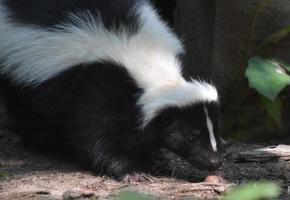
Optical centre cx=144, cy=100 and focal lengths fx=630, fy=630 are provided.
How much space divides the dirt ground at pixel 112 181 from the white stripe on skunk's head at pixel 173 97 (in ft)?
1.83

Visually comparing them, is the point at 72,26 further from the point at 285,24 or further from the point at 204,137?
the point at 285,24

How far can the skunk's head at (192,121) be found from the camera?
4754 mm

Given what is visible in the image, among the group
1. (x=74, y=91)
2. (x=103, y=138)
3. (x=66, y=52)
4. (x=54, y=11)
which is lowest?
(x=103, y=138)

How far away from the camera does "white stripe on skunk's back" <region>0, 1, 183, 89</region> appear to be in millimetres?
4980

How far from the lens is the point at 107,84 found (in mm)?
4953

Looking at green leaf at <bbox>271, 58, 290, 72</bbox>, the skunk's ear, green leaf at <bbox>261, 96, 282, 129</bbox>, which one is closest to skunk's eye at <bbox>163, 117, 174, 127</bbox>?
green leaf at <bbox>261, 96, 282, 129</bbox>

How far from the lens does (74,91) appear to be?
16.6 ft

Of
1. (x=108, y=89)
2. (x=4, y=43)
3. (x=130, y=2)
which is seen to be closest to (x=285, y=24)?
(x=130, y=2)

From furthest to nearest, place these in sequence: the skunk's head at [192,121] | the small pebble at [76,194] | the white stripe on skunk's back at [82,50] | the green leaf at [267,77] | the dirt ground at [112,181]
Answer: the green leaf at [267,77] < the white stripe on skunk's back at [82,50] < the skunk's head at [192,121] < the dirt ground at [112,181] < the small pebble at [76,194]

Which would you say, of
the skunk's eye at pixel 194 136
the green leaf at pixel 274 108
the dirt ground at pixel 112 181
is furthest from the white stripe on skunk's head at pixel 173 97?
the green leaf at pixel 274 108

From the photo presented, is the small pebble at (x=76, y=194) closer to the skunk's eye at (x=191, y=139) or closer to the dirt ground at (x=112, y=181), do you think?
the dirt ground at (x=112, y=181)

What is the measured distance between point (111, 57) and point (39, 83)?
25.4 inches

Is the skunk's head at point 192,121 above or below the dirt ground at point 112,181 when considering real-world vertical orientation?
above

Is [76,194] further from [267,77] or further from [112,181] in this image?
[267,77]
